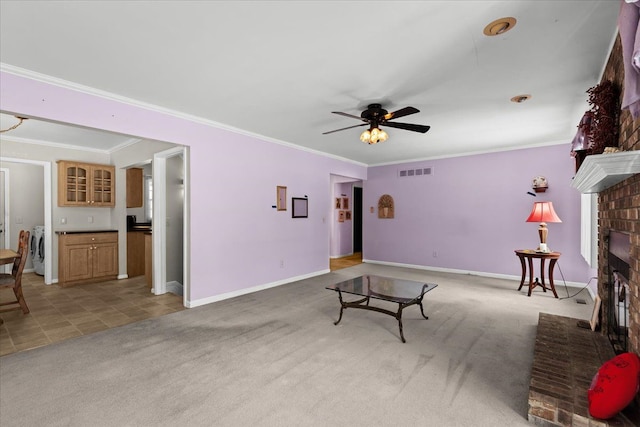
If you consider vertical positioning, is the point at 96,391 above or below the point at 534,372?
below

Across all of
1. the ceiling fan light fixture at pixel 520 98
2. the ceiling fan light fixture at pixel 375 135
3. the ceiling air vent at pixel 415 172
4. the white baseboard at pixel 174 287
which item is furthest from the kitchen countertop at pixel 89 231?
the ceiling fan light fixture at pixel 520 98

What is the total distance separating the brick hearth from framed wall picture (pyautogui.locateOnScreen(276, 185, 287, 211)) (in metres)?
3.82

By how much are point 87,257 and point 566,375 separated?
21.2 feet

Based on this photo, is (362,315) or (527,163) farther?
(527,163)

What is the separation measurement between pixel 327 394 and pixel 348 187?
7190 mm

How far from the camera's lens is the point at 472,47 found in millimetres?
2246

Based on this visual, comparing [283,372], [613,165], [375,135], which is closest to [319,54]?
[375,135]

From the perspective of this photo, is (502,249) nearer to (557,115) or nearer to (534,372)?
(557,115)

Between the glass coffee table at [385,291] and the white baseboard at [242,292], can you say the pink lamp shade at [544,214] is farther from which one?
the white baseboard at [242,292]

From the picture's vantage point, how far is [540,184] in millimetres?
5168

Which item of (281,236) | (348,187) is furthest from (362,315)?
(348,187)

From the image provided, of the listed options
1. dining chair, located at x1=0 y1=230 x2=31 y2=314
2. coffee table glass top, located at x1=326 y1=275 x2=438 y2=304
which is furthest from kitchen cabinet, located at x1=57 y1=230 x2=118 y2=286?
coffee table glass top, located at x1=326 y1=275 x2=438 y2=304

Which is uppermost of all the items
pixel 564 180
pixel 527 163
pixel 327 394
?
pixel 527 163

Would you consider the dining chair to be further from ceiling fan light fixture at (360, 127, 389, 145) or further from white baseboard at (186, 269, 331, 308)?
ceiling fan light fixture at (360, 127, 389, 145)
